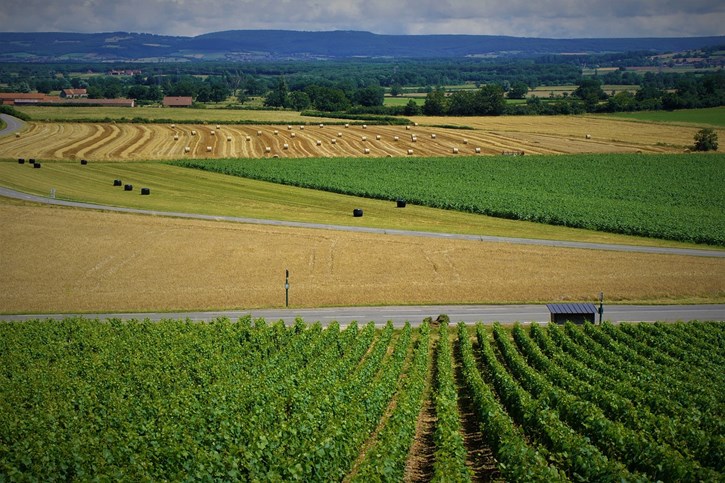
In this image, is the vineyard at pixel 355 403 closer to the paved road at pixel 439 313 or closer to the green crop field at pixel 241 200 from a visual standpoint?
the paved road at pixel 439 313

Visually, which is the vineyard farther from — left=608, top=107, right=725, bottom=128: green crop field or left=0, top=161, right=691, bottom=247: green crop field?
left=608, top=107, right=725, bottom=128: green crop field

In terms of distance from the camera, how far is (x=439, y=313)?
45969 mm

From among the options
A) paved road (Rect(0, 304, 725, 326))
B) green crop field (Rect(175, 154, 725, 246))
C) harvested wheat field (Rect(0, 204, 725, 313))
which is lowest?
paved road (Rect(0, 304, 725, 326))

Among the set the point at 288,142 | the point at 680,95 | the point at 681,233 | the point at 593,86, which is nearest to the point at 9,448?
the point at 681,233

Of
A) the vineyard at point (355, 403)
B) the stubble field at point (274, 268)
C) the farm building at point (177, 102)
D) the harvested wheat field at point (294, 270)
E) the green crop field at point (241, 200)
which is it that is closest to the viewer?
the vineyard at point (355, 403)

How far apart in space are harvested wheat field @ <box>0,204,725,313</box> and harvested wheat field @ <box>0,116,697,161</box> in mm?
42639

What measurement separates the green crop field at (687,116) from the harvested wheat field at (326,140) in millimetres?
9685

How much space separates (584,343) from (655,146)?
83192 mm

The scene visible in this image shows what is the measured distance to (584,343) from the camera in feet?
123

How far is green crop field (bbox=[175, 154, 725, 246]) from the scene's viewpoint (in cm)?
6806

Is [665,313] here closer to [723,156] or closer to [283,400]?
[283,400]

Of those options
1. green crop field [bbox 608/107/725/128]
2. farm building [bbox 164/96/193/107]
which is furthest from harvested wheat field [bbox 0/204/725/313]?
farm building [bbox 164/96/193/107]

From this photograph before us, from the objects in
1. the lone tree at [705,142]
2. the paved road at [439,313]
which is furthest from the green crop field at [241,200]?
the lone tree at [705,142]

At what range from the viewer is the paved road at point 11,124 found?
120500 millimetres
